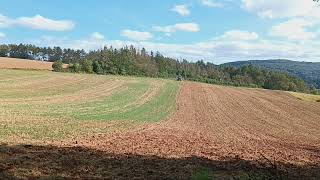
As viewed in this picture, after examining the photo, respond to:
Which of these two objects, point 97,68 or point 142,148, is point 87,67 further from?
point 142,148

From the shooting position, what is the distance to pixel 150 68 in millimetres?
A: 150125

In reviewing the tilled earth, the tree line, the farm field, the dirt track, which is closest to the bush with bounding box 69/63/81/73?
the tree line

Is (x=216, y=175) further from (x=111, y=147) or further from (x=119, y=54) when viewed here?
(x=119, y=54)

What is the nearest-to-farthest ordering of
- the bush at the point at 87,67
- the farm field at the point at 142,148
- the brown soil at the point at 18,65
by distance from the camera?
the farm field at the point at 142,148 < the brown soil at the point at 18,65 < the bush at the point at 87,67

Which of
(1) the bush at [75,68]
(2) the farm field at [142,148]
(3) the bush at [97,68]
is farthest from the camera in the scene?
(3) the bush at [97,68]

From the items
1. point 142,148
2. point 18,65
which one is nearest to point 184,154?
point 142,148

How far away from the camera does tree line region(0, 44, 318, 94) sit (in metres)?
125

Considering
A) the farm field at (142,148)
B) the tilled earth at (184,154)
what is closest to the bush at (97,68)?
the farm field at (142,148)

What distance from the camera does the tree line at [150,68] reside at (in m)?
125

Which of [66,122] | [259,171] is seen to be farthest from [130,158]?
[66,122]

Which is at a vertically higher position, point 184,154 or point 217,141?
point 184,154

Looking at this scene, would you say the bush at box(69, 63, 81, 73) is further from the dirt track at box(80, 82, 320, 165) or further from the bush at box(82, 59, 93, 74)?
the dirt track at box(80, 82, 320, 165)

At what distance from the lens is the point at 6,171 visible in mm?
11227

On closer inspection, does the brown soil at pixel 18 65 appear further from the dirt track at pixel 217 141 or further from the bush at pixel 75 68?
the dirt track at pixel 217 141
